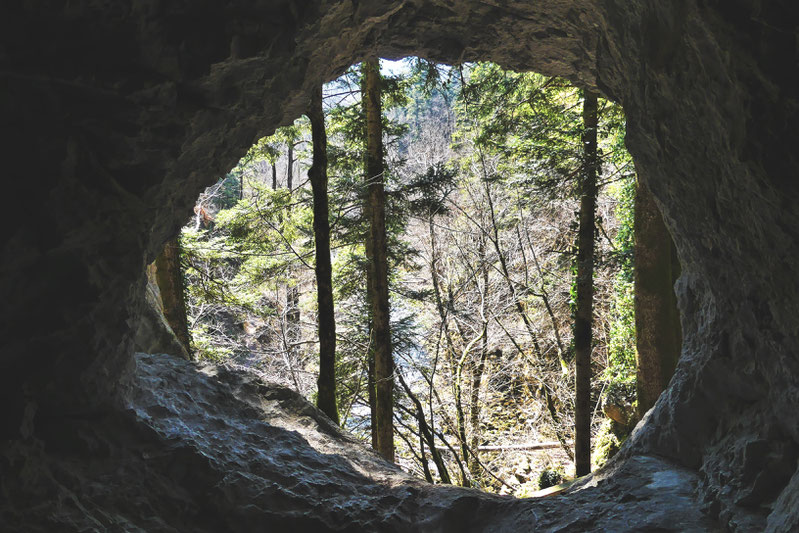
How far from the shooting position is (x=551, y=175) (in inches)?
317

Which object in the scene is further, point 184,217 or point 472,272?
point 472,272

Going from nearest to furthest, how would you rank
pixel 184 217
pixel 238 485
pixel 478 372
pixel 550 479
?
pixel 238 485 → pixel 184 217 → pixel 550 479 → pixel 478 372

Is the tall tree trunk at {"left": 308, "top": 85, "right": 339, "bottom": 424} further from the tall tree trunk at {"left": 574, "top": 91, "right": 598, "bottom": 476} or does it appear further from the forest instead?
the tall tree trunk at {"left": 574, "top": 91, "right": 598, "bottom": 476}

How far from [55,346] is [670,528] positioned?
3.87 metres

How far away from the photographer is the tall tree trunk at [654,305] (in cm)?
725

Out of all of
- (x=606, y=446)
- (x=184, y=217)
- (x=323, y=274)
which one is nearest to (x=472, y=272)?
(x=606, y=446)

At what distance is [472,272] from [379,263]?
21.5ft

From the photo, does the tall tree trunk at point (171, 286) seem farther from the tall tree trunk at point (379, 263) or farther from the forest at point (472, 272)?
the tall tree trunk at point (379, 263)

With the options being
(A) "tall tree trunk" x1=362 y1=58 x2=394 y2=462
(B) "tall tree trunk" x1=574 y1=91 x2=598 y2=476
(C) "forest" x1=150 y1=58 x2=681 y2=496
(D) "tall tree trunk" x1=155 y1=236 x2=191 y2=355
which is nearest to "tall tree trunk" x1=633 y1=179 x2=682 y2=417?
(C) "forest" x1=150 y1=58 x2=681 y2=496

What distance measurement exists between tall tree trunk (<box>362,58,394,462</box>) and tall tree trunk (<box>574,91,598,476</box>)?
9.71 ft

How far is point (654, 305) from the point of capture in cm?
730

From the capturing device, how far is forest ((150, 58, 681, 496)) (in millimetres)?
7434

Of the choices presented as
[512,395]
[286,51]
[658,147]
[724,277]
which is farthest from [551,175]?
[512,395]

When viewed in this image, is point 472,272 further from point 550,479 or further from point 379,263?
point 379,263
